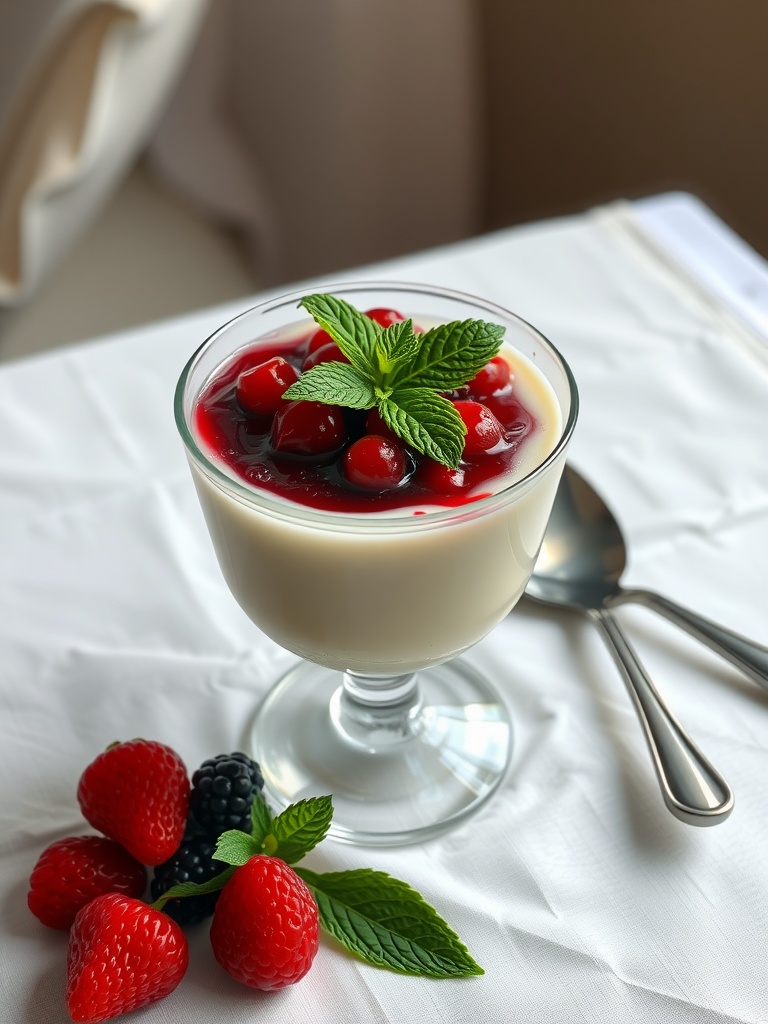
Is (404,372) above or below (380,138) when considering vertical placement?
above

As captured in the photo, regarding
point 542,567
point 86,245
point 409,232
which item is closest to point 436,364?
point 542,567

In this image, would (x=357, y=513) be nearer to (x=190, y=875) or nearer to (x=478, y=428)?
(x=478, y=428)

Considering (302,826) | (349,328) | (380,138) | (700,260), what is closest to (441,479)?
(349,328)

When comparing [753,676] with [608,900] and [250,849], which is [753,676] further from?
[250,849]

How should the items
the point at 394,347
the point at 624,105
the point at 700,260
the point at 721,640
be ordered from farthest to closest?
the point at 624,105, the point at 700,260, the point at 721,640, the point at 394,347

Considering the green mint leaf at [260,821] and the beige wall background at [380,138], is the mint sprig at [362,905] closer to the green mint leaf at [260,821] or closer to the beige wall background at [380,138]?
the green mint leaf at [260,821]

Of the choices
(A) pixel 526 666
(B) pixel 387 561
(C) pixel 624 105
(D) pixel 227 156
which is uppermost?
(B) pixel 387 561

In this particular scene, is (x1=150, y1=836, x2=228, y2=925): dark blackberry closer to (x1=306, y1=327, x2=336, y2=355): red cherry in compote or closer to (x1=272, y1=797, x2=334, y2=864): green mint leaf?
(x1=272, y1=797, x2=334, y2=864): green mint leaf
